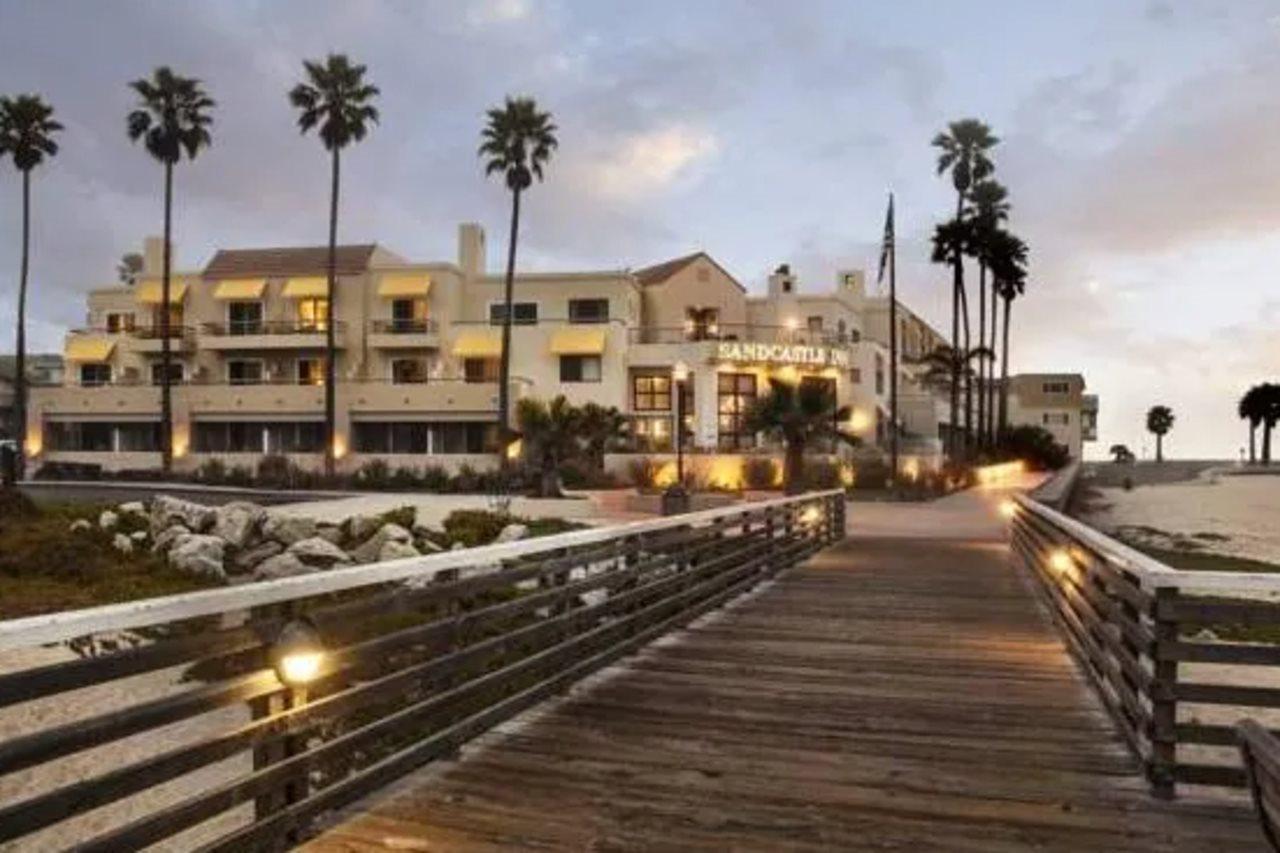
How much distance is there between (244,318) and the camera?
61.0m

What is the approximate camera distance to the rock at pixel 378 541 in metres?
22.4

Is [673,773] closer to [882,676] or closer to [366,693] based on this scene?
[366,693]

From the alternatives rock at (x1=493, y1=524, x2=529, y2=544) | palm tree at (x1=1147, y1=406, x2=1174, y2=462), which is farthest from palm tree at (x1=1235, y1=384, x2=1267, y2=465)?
rock at (x1=493, y1=524, x2=529, y2=544)

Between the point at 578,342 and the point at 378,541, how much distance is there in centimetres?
3140

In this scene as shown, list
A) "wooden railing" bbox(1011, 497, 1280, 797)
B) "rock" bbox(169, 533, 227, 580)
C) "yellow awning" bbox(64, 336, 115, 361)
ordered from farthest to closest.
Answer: "yellow awning" bbox(64, 336, 115, 361), "rock" bbox(169, 533, 227, 580), "wooden railing" bbox(1011, 497, 1280, 797)

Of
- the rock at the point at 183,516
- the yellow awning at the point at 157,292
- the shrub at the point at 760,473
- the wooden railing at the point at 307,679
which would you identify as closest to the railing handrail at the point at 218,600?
the wooden railing at the point at 307,679

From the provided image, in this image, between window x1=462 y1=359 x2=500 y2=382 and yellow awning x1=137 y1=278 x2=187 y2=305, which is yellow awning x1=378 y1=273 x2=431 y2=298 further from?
yellow awning x1=137 y1=278 x2=187 y2=305

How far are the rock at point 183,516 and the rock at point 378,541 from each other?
155 inches

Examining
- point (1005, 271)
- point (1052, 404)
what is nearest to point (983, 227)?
point (1005, 271)

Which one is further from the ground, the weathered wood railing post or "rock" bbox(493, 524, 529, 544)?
the weathered wood railing post

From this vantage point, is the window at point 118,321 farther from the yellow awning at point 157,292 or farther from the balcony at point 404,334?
the balcony at point 404,334

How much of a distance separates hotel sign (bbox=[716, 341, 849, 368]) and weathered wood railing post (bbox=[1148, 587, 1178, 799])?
47.1m

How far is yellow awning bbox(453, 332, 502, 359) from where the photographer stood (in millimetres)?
55688

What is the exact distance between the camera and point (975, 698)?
8547mm
